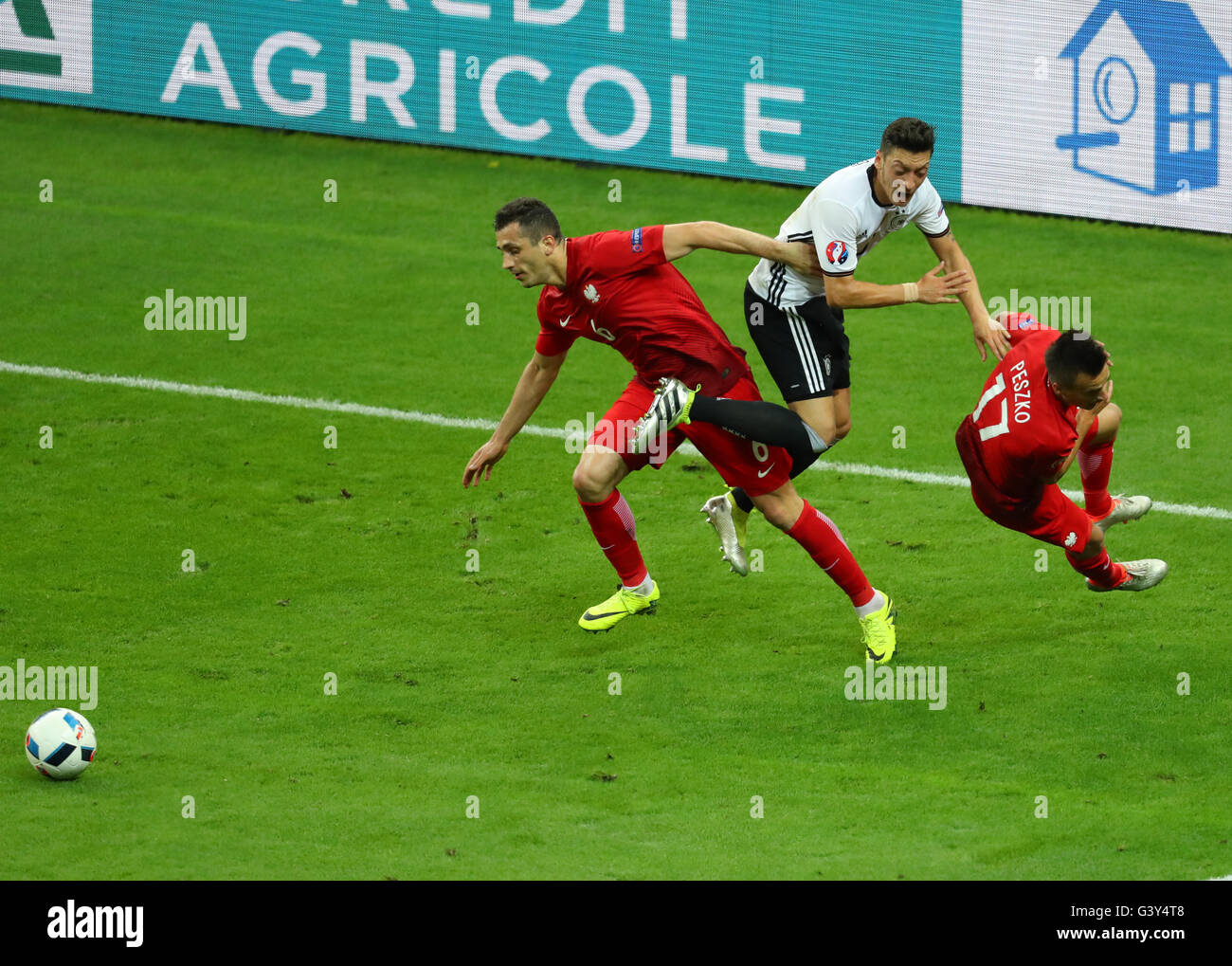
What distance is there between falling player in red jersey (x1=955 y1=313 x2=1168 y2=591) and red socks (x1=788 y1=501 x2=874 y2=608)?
74cm

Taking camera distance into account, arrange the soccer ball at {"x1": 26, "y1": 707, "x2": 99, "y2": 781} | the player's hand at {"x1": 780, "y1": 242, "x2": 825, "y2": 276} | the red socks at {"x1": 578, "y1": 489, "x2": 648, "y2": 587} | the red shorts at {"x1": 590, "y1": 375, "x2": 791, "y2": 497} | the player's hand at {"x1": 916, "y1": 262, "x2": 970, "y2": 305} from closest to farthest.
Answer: the soccer ball at {"x1": 26, "y1": 707, "x2": 99, "y2": 781}, the player's hand at {"x1": 916, "y1": 262, "x2": 970, "y2": 305}, the player's hand at {"x1": 780, "y1": 242, "x2": 825, "y2": 276}, the red shorts at {"x1": 590, "y1": 375, "x2": 791, "y2": 497}, the red socks at {"x1": 578, "y1": 489, "x2": 648, "y2": 587}

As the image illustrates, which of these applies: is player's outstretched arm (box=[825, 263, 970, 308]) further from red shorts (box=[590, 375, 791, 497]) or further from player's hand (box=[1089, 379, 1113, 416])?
player's hand (box=[1089, 379, 1113, 416])

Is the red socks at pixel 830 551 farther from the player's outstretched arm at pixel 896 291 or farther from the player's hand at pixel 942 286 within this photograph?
the player's hand at pixel 942 286

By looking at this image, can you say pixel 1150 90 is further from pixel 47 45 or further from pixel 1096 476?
pixel 47 45

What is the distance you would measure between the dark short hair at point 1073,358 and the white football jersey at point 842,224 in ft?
3.82

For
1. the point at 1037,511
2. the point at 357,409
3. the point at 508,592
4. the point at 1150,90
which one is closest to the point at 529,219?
the point at 508,592

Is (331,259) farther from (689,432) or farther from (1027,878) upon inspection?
(1027,878)

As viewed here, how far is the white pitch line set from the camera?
39.0 feet

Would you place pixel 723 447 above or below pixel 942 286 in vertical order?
below

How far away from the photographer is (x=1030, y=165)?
15984mm

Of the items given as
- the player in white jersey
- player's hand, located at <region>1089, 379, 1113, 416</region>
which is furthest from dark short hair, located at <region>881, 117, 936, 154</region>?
player's hand, located at <region>1089, 379, 1113, 416</region>

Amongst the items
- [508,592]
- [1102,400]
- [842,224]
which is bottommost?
[508,592]

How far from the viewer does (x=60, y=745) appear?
25.5 feet

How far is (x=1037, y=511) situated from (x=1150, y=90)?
25.2ft
